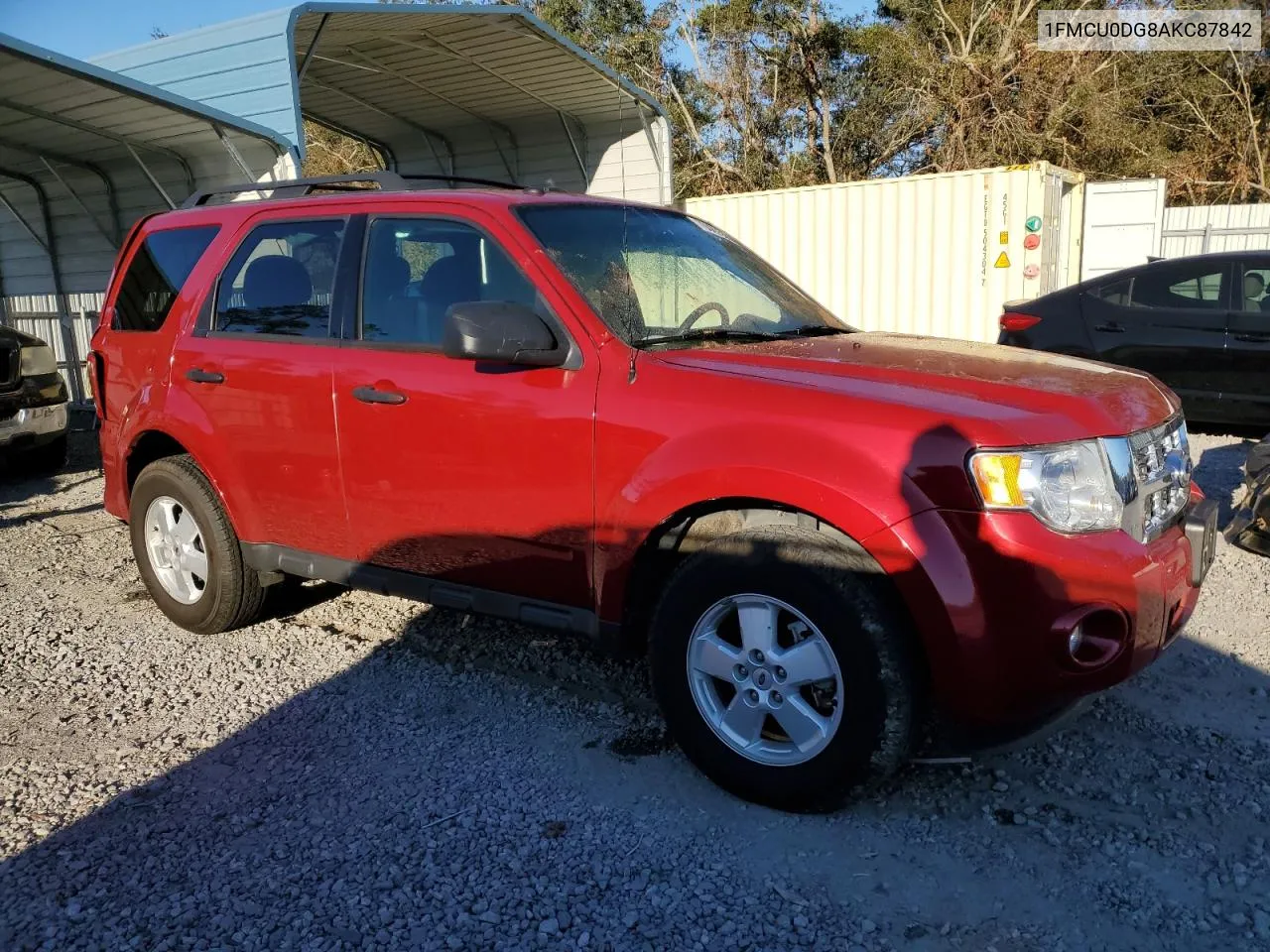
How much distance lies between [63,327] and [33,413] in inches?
189

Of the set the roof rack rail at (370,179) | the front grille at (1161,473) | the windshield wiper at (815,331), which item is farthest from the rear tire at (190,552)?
the front grille at (1161,473)

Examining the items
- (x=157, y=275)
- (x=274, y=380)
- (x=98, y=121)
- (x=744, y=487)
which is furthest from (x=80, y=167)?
(x=744, y=487)

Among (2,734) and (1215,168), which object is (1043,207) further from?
(1215,168)

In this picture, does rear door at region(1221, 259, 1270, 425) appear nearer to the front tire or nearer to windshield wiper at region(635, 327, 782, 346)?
windshield wiper at region(635, 327, 782, 346)

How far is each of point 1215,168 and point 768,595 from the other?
27.6 meters

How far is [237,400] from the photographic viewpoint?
4.13 meters

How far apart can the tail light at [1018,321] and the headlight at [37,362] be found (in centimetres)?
808

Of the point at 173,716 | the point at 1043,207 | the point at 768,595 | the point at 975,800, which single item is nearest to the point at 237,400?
the point at 173,716

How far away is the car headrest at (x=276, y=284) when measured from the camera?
4.07m

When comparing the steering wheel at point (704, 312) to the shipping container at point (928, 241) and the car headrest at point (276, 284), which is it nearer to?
the car headrest at point (276, 284)

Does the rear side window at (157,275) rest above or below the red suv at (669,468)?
above

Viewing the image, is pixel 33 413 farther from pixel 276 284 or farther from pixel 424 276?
pixel 424 276

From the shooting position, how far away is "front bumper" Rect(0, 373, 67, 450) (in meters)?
7.56

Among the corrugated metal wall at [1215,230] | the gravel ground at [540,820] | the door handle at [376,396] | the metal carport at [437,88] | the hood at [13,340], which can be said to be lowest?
the gravel ground at [540,820]
